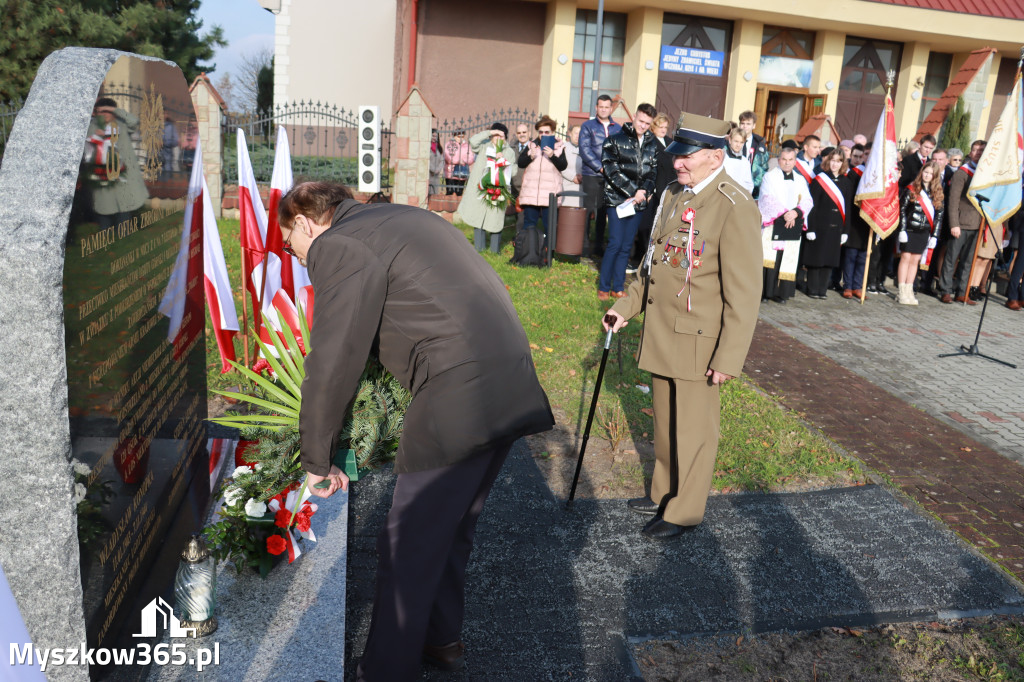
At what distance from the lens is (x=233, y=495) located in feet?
11.9

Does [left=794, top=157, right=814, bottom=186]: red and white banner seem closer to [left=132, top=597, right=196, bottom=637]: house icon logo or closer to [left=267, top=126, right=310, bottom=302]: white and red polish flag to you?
[left=267, top=126, right=310, bottom=302]: white and red polish flag

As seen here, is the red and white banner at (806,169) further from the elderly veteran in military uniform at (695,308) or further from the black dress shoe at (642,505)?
the black dress shoe at (642,505)

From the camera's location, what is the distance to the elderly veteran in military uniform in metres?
4.13

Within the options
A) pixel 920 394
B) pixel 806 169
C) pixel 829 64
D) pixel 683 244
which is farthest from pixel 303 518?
pixel 829 64

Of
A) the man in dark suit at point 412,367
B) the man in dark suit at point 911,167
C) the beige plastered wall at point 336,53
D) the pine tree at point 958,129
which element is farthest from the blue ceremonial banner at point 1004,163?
the beige plastered wall at point 336,53

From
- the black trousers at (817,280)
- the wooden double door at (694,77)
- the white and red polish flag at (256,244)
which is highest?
the wooden double door at (694,77)

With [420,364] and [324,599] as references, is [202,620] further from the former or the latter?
[420,364]

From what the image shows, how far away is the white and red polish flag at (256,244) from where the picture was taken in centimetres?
558

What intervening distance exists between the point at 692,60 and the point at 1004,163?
43.3 ft

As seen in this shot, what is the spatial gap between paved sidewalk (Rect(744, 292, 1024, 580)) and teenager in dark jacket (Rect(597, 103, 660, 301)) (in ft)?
6.20

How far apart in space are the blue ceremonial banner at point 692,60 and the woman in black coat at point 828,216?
1125 cm

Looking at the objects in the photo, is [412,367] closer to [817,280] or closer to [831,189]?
[831,189]

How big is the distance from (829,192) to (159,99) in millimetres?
9813

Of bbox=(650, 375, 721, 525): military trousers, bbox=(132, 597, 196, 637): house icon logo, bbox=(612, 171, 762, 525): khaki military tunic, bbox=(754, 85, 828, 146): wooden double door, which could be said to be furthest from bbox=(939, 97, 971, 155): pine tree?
bbox=(132, 597, 196, 637): house icon logo
